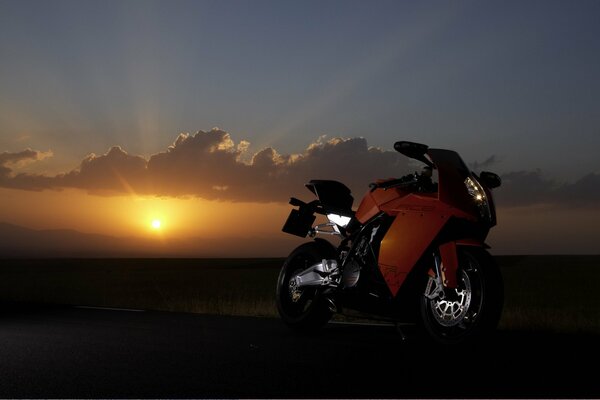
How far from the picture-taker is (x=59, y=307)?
42.3 ft

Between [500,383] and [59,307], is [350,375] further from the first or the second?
[59,307]

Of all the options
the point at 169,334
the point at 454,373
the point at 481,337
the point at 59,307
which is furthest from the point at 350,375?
the point at 59,307

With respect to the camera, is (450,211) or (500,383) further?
(450,211)

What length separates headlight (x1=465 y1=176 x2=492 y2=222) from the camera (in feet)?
20.6

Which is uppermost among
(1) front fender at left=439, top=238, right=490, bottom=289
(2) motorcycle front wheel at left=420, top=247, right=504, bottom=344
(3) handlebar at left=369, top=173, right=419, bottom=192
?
(3) handlebar at left=369, top=173, right=419, bottom=192

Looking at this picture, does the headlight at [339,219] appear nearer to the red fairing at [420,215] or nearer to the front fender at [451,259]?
the red fairing at [420,215]

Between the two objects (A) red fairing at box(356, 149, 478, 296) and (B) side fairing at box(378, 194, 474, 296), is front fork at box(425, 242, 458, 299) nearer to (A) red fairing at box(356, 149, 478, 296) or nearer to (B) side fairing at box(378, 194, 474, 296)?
(A) red fairing at box(356, 149, 478, 296)

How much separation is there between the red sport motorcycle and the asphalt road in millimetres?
368

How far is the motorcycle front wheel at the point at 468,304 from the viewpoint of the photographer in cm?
601

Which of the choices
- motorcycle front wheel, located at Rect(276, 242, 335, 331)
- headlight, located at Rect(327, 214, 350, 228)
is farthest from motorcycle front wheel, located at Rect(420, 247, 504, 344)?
motorcycle front wheel, located at Rect(276, 242, 335, 331)

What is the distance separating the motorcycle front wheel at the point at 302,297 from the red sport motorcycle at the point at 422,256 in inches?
1.6

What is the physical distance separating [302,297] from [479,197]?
303 centimetres

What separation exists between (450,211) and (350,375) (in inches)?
68.1

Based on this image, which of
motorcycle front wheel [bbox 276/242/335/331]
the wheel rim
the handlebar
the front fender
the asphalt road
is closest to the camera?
the asphalt road
